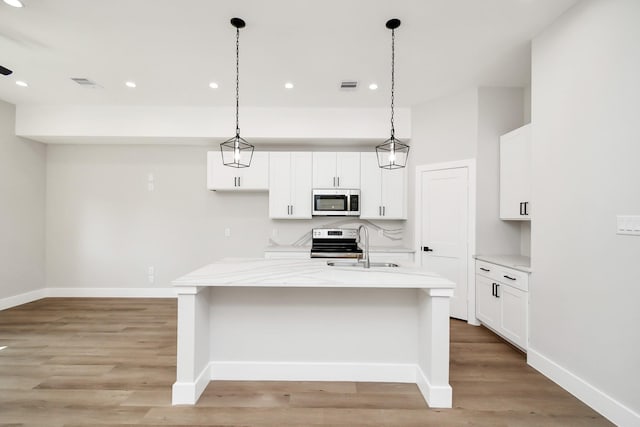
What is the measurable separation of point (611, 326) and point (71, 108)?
639cm

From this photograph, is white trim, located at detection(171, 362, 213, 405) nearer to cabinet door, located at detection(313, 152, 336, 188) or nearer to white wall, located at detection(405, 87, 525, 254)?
cabinet door, located at detection(313, 152, 336, 188)

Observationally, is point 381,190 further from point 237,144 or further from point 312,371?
point 312,371

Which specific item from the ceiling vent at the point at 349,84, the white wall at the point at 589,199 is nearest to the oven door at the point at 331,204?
the ceiling vent at the point at 349,84

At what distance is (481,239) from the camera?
368 cm

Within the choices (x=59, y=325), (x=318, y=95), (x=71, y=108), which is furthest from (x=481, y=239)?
(x=71, y=108)

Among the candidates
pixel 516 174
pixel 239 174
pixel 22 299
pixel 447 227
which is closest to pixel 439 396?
pixel 447 227

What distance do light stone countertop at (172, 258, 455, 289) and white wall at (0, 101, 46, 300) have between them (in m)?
3.97

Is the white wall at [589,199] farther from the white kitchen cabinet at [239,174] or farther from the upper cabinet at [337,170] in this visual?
the white kitchen cabinet at [239,174]

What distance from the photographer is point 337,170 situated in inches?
177

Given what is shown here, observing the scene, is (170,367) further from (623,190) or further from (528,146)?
(528,146)

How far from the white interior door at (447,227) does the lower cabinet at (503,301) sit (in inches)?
9.7

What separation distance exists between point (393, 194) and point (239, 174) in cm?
235

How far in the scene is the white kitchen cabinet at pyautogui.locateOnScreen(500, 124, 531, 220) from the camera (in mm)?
3174

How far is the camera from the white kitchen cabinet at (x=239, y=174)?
4484 mm
